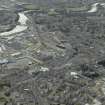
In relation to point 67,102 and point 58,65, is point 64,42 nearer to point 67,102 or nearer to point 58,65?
point 58,65

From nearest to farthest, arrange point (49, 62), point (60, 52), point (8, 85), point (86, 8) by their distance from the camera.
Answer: point (8, 85)
point (49, 62)
point (60, 52)
point (86, 8)

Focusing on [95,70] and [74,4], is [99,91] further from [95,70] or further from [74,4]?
[74,4]

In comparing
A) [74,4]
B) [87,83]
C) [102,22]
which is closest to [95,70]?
[87,83]

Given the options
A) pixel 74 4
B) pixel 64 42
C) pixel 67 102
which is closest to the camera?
pixel 67 102

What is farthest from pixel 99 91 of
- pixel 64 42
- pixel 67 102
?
pixel 64 42

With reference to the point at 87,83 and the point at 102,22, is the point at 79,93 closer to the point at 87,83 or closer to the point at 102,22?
the point at 87,83

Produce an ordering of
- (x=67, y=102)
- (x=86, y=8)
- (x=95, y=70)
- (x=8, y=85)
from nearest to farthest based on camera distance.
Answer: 1. (x=67, y=102)
2. (x=8, y=85)
3. (x=95, y=70)
4. (x=86, y=8)

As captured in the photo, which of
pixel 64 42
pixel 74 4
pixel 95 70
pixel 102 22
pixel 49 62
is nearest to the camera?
pixel 95 70

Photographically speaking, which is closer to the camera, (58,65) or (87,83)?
(87,83)

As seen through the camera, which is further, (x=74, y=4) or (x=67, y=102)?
(x=74, y=4)
